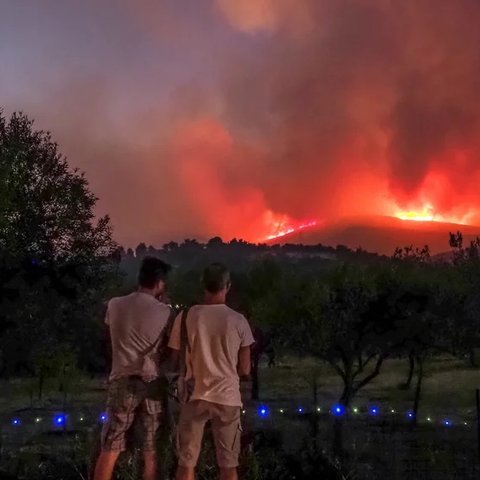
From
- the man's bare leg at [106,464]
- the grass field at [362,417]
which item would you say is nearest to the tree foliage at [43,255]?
the grass field at [362,417]

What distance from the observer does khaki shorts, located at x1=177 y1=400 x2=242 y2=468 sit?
5016 millimetres

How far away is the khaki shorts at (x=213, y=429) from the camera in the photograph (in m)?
5.02

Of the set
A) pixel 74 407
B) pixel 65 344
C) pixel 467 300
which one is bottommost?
pixel 74 407

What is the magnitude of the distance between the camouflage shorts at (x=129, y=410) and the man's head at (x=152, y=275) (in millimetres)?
675

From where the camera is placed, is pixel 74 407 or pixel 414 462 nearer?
pixel 414 462

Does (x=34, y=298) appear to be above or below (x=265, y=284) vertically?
below

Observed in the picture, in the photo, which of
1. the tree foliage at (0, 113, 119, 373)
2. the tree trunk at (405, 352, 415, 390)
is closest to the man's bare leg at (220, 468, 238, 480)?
the tree foliage at (0, 113, 119, 373)

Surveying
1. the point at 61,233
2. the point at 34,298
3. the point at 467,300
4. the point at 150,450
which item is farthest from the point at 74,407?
the point at 150,450

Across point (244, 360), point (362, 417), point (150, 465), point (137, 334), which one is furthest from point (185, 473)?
point (362, 417)

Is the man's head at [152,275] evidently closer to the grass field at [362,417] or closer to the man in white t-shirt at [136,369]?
the man in white t-shirt at [136,369]

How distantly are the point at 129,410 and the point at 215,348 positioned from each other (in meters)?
0.85

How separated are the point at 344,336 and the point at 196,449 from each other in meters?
14.2

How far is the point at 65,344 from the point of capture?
1511cm

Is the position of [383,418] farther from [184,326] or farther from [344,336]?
[184,326]
